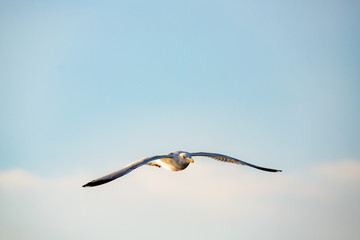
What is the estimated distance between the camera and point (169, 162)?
29125 millimetres

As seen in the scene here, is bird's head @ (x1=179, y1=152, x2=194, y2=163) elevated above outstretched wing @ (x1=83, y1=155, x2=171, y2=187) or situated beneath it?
elevated above

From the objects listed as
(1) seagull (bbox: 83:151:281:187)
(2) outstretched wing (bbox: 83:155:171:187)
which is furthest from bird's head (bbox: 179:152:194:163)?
(2) outstretched wing (bbox: 83:155:171:187)

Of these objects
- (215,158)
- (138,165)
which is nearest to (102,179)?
(138,165)

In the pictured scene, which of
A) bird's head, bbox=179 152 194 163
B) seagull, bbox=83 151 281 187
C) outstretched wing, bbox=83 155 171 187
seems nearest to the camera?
outstretched wing, bbox=83 155 171 187

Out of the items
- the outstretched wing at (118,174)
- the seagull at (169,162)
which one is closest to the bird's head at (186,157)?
the seagull at (169,162)

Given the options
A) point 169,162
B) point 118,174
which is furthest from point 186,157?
point 118,174

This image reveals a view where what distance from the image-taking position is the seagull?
23.7 meters

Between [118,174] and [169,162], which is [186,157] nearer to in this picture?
[169,162]

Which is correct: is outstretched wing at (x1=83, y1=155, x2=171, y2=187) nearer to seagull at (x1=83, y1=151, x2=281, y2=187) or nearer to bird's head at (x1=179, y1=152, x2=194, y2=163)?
seagull at (x1=83, y1=151, x2=281, y2=187)

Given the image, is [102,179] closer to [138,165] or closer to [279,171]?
[138,165]

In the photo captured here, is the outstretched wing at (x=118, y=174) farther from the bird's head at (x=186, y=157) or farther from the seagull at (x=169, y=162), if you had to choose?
the bird's head at (x=186, y=157)

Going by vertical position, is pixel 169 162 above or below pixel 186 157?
below

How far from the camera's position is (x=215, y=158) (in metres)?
32.1

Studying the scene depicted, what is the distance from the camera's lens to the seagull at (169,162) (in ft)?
77.7
